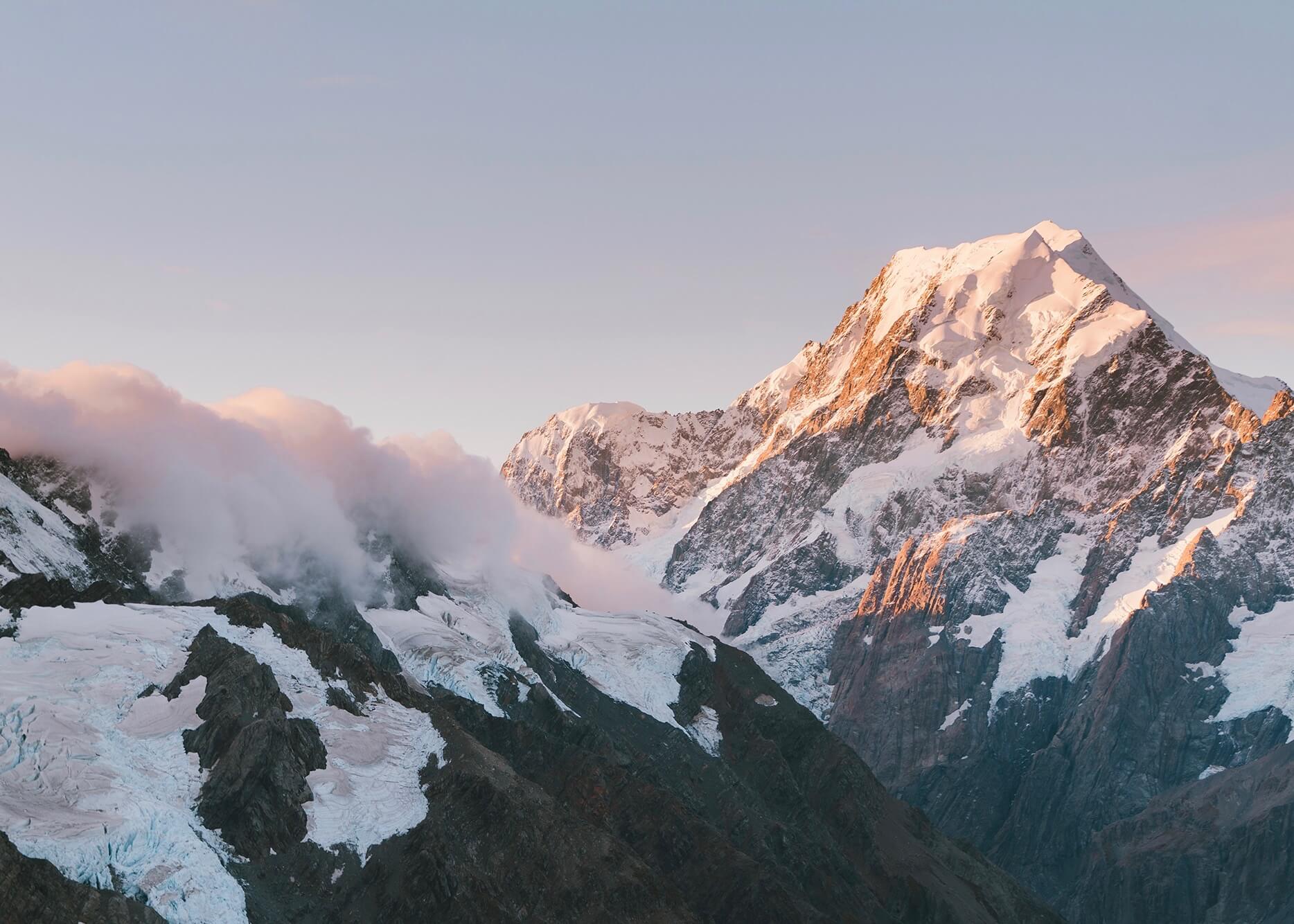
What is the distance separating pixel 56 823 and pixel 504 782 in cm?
6326

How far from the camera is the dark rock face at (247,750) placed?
155m

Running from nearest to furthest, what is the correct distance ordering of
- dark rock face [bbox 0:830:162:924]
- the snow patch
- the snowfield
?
dark rock face [bbox 0:830:162:924] < the snow patch < the snowfield

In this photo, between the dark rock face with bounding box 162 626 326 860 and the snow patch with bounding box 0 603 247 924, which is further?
the dark rock face with bounding box 162 626 326 860

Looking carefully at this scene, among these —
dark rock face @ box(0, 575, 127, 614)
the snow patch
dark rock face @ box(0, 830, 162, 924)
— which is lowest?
dark rock face @ box(0, 830, 162, 924)

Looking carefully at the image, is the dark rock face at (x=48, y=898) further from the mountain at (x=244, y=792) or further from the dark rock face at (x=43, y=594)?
the dark rock face at (x=43, y=594)

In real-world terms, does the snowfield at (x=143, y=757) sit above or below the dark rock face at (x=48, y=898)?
above

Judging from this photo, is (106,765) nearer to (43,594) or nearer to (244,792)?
(244,792)

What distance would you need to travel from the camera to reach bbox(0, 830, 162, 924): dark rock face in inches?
4830

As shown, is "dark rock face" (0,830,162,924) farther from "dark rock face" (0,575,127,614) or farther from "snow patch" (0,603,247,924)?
"dark rock face" (0,575,127,614)

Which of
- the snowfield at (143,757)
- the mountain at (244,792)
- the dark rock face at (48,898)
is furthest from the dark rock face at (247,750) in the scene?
the dark rock face at (48,898)

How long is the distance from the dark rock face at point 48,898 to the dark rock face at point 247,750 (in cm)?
2275

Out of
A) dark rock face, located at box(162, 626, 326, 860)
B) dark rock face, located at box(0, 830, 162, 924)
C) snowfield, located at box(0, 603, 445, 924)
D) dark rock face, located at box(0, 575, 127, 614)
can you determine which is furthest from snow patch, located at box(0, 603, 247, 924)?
dark rock face, located at box(0, 830, 162, 924)

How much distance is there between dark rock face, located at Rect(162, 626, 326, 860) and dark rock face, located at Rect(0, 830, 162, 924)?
2275cm

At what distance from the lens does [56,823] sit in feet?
448
